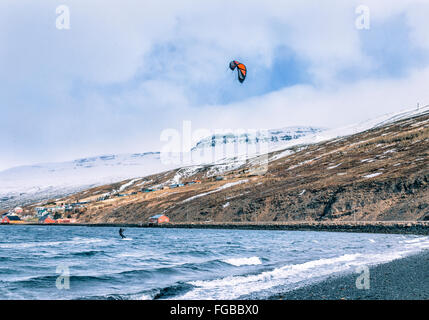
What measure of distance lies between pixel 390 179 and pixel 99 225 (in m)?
120

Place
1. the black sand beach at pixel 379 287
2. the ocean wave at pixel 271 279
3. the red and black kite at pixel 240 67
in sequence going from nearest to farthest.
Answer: the black sand beach at pixel 379 287 → the ocean wave at pixel 271 279 → the red and black kite at pixel 240 67

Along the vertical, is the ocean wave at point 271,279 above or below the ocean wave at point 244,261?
above

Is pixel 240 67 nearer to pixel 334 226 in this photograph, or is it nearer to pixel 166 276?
pixel 166 276

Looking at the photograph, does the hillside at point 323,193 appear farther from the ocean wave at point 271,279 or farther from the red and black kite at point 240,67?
the ocean wave at point 271,279

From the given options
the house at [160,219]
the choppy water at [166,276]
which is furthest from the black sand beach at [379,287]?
the house at [160,219]

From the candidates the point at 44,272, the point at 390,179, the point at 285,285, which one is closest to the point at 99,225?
the point at 390,179

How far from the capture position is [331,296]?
16656 mm

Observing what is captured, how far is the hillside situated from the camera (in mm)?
91750

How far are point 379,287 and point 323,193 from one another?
312 ft

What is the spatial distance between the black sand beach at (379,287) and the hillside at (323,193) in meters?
60.9

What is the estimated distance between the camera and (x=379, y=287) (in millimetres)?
17969

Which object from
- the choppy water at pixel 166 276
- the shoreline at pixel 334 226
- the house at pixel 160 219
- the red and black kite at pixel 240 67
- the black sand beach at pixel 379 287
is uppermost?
the red and black kite at pixel 240 67

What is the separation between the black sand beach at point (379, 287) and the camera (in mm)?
16078

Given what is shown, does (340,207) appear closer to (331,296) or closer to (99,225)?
(331,296)
